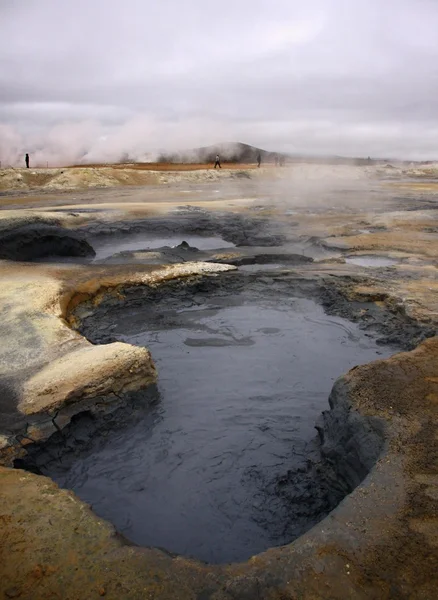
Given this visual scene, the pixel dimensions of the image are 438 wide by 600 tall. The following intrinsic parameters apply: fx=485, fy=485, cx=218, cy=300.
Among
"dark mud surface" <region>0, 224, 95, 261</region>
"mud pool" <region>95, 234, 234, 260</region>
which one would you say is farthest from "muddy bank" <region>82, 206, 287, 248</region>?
"dark mud surface" <region>0, 224, 95, 261</region>

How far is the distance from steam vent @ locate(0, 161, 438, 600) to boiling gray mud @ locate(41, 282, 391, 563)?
14 millimetres

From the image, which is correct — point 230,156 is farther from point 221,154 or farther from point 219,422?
point 219,422

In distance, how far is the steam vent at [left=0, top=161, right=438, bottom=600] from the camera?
6.38 feet

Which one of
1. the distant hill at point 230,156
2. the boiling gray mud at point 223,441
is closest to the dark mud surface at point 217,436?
the boiling gray mud at point 223,441

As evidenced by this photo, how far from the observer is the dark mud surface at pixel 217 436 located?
113 inches

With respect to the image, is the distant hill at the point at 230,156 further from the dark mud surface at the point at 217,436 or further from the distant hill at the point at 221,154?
the dark mud surface at the point at 217,436

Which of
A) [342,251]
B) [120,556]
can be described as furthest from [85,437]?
[342,251]

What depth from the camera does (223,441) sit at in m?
3.60

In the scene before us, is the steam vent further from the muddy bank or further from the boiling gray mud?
the muddy bank

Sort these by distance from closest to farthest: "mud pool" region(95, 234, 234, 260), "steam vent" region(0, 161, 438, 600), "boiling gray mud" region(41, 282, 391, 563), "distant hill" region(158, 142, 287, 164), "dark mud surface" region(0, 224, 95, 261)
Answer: "steam vent" region(0, 161, 438, 600), "boiling gray mud" region(41, 282, 391, 563), "dark mud surface" region(0, 224, 95, 261), "mud pool" region(95, 234, 234, 260), "distant hill" region(158, 142, 287, 164)

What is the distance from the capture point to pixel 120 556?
78.7 inches

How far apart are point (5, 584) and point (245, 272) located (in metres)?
5.30

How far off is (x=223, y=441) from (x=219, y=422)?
24 centimetres

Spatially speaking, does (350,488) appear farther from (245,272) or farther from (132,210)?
(132,210)
